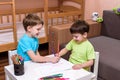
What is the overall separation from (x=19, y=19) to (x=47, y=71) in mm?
2120

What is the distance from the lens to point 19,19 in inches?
127

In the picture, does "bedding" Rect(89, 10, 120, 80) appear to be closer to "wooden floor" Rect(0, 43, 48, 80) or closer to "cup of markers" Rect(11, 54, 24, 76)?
"cup of markers" Rect(11, 54, 24, 76)

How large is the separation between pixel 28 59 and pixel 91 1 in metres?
1.77

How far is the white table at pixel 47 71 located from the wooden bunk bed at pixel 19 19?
38.1 inches

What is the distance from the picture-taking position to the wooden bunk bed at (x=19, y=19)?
7.39 feet

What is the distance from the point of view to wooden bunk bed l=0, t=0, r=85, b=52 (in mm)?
2254

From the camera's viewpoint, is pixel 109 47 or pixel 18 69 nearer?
pixel 18 69

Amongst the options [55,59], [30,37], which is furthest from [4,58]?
[55,59]

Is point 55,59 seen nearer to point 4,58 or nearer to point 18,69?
point 18,69

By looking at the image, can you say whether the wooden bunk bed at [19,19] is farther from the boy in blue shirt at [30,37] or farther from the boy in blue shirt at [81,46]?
the boy in blue shirt at [81,46]

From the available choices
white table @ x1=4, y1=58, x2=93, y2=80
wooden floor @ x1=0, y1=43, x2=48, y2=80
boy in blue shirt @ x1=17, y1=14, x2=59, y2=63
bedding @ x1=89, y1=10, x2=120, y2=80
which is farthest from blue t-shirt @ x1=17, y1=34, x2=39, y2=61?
wooden floor @ x1=0, y1=43, x2=48, y2=80

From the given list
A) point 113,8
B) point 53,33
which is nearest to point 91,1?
point 113,8

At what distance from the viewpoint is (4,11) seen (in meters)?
2.90

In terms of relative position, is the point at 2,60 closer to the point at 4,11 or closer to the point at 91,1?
the point at 4,11
